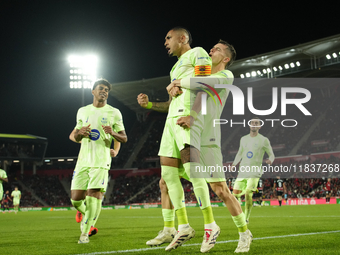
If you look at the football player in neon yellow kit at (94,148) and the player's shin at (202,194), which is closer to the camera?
the player's shin at (202,194)

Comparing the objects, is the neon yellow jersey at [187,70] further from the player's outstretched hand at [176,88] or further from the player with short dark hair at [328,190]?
the player with short dark hair at [328,190]

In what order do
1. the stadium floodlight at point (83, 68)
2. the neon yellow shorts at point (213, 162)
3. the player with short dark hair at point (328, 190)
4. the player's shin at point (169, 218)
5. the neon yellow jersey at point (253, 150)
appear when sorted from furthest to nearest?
the stadium floodlight at point (83, 68) → the player with short dark hair at point (328, 190) → the neon yellow jersey at point (253, 150) → the player's shin at point (169, 218) → the neon yellow shorts at point (213, 162)

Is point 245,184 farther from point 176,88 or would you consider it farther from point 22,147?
point 22,147

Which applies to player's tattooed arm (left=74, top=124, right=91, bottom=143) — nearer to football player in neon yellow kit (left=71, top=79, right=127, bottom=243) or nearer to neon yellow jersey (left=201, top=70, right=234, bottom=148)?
football player in neon yellow kit (left=71, top=79, right=127, bottom=243)

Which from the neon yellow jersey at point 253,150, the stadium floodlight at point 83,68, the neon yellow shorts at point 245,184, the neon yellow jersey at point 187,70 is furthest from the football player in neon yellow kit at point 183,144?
the stadium floodlight at point 83,68

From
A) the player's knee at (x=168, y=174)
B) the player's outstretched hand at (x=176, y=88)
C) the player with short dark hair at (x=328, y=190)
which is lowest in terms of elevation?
the player with short dark hair at (x=328, y=190)

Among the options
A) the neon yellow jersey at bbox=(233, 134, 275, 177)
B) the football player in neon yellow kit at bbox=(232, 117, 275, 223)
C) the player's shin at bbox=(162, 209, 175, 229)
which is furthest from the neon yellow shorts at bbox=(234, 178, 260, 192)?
the player's shin at bbox=(162, 209, 175, 229)

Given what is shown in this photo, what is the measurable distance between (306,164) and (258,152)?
2160cm

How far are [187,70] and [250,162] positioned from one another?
16.3 ft

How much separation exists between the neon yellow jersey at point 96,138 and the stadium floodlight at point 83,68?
3040cm

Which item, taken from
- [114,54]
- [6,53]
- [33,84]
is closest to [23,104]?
[33,84]

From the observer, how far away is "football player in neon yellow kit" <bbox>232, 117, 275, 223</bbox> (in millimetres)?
8609

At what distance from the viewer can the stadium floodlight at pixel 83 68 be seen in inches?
1421

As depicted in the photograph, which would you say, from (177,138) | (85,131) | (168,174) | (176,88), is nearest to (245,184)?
(85,131)
